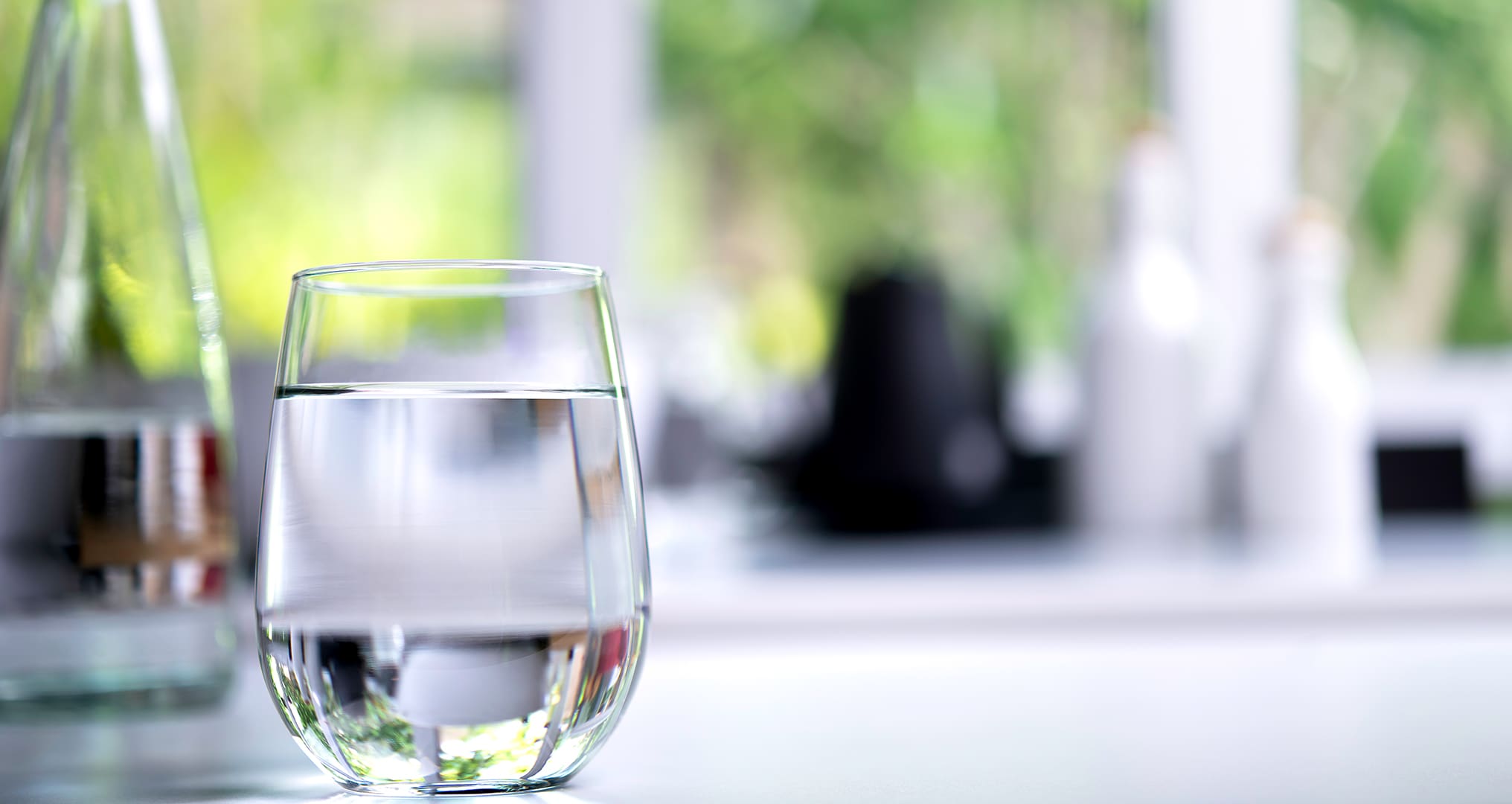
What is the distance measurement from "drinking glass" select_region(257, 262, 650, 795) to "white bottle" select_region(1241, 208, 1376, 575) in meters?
1.12

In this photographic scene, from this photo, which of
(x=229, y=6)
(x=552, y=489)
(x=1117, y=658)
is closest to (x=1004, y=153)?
(x=229, y=6)

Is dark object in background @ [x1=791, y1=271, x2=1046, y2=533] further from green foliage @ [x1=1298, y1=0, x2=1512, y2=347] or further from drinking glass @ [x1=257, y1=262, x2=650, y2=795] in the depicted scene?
drinking glass @ [x1=257, y1=262, x2=650, y2=795]

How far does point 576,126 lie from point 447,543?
6.10 feet

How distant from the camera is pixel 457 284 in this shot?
0.35 meters

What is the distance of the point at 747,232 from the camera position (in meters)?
2.49

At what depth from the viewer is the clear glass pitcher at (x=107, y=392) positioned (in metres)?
0.47

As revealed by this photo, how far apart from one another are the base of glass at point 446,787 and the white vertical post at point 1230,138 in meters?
1.90

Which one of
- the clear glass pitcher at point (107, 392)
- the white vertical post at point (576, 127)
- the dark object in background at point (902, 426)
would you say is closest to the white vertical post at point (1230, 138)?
the dark object in background at point (902, 426)

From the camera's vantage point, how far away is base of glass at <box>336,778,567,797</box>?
328 mm

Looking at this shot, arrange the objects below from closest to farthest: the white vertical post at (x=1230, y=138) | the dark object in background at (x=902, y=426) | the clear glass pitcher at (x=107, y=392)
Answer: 1. the clear glass pitcher at (x=107, y=392)
2. the dark object in background at (x=902, y=426)
3. the white vertical post at (x=1230, y=138)

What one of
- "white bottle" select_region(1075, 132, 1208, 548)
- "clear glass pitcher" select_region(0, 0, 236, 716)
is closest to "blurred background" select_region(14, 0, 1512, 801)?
"white bottle" select_region(1075, 132, 1208, 548)

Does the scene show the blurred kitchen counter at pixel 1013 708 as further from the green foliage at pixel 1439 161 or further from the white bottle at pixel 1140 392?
the green foliage at pixel 1439 161

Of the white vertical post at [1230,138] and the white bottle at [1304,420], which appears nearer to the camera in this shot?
the white bottle at [1304,420]

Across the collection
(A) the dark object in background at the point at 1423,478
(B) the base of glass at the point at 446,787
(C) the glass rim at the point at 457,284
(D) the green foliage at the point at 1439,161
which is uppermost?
(D) the green foliage at the point at 1439,161
